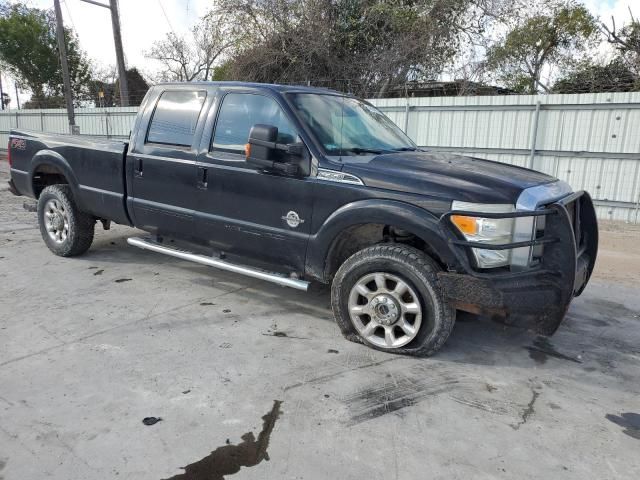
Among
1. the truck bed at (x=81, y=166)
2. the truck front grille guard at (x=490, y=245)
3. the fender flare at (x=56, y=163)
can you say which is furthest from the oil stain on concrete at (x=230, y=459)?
the fender flare at (x=56, y=163)

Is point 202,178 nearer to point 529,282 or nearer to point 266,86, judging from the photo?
point 266,86

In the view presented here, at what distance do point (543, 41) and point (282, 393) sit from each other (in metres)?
20.5

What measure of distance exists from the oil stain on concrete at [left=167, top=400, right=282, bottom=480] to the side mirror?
1936 millimetres

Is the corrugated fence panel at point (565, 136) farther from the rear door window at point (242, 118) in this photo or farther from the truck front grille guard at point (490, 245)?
the rear door window at point (242, 118)

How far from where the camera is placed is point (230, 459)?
251 centimetres

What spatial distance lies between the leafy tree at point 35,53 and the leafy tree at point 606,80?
106 ft

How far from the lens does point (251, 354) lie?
3.65m

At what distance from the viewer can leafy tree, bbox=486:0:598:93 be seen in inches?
727

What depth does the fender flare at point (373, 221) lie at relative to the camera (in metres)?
3.35

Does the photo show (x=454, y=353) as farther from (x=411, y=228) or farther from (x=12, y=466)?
(x=12, y=466)

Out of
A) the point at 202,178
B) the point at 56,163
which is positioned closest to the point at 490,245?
the point at 202,178

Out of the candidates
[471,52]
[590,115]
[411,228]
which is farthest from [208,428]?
[471,52]

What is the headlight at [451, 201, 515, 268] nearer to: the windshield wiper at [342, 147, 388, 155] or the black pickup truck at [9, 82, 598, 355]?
the black pickup truck at [9, 82, 598, 355]

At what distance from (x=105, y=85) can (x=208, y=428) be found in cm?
4060
